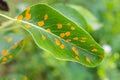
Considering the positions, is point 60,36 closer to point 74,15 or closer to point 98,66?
point 74,15

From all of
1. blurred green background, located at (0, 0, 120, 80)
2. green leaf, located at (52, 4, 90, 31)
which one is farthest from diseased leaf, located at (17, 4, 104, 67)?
blurred green background, located at (0, 0, 120, 80)

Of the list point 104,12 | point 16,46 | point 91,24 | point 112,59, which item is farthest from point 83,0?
point 16,46

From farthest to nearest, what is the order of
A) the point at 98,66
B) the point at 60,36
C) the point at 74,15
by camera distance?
the point at 98,66 < the point at 74,15 < the point at 60,36

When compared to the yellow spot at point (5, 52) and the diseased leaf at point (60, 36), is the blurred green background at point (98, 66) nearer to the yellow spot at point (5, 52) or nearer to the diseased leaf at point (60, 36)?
the yellow spot at point (5, 52)

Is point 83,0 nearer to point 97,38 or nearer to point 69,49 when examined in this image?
point 97,38

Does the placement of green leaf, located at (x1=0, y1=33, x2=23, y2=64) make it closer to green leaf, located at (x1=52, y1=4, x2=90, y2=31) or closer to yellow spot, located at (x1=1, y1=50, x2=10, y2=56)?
yellow spot, located at (x1=1, y1=50, x2=10, y2=56)

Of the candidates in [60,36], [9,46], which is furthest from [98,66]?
[60,36]
